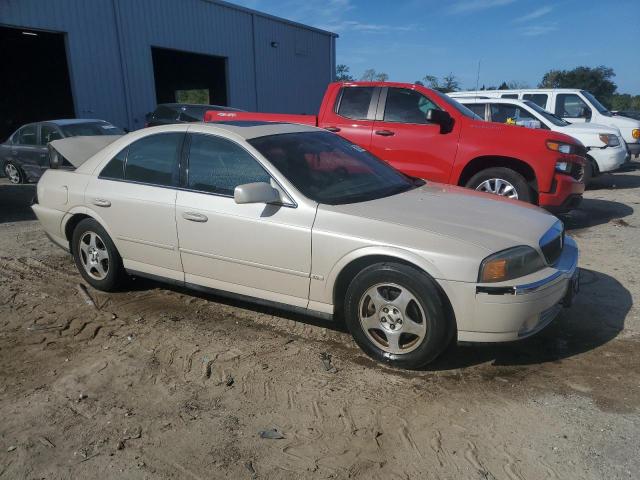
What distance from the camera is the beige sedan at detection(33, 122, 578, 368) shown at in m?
3.04

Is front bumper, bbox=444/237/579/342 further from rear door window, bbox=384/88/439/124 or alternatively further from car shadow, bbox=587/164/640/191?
car shadow, bbox=587/164/640/191

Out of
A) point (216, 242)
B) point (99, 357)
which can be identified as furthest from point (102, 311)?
point (216, 242)

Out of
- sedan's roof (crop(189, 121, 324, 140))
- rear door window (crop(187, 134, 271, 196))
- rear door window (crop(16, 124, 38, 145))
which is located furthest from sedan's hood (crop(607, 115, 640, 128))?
rear door window (crop(16, 124, 38, 145))

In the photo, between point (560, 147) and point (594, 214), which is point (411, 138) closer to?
point (560, 147)

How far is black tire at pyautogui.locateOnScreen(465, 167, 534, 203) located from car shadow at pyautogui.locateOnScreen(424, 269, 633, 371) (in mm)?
1922

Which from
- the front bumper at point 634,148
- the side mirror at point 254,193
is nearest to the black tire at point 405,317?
the side mirror at point 254,193

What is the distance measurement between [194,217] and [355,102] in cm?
389

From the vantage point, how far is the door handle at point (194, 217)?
380 centimetres

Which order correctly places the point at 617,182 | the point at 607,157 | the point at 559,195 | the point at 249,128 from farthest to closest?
the point at 617,182 < the point at 607,157 < the point at 559,195 < the point at 249,128

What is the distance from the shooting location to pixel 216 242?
3.78 meters

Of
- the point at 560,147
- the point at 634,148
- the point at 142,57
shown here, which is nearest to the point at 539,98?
the point at 634,148

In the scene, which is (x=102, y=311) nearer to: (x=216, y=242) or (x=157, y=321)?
(x=157, y=321)

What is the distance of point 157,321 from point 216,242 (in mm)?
907

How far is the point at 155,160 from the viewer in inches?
167
